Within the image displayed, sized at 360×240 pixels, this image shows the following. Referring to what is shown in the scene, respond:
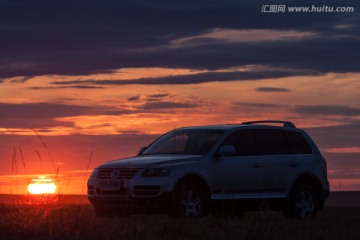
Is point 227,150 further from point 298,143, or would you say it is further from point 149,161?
point 298,143

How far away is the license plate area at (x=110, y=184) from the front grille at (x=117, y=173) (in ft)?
0.29

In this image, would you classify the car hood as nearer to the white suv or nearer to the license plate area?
the white suv

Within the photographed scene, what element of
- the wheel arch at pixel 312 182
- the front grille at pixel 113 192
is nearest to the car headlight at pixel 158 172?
the front grille at pixel 113 192

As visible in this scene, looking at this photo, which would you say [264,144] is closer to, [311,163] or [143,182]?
[311,163]

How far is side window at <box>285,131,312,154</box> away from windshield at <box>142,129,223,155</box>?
79.4 inches

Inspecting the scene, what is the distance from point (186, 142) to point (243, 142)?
1157 mm

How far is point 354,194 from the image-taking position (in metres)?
60.2

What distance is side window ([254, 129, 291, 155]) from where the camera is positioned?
18719 mm

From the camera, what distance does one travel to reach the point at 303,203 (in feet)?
63.4

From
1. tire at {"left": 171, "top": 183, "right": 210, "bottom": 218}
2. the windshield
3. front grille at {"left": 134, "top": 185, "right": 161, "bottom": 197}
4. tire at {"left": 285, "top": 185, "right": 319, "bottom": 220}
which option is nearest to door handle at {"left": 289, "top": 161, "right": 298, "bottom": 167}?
tire at {"left": 285, "top": 185, "right": 319, "bottom": 220}

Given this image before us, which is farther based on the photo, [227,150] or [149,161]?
[227,150]

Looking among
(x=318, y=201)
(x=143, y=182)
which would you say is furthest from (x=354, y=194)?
(x=143, y=182)

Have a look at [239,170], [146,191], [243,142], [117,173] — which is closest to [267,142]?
[243,142]

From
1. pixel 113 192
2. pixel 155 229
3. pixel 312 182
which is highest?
pixel 312 182
